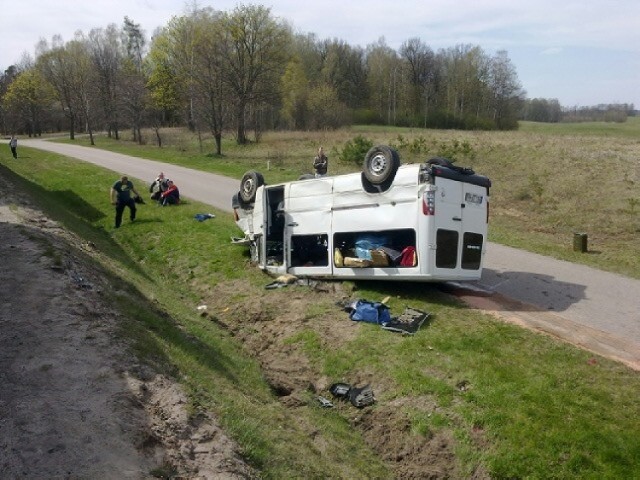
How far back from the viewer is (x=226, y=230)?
54.7ft

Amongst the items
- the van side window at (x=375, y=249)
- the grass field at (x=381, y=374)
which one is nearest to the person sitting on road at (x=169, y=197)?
the grass field at (x=381, y=374)

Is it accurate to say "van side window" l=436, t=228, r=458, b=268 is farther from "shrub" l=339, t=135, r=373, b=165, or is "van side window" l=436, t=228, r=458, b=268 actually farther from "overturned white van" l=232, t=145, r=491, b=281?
"shrub" l=339, t=135, r=373, b=165

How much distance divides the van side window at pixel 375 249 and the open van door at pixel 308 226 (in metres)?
0.29

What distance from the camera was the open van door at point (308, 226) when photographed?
11.4 metres

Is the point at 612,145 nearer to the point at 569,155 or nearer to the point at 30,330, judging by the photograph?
the point at 569,155

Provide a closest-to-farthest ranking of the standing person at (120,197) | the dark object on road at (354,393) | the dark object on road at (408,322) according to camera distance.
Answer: the dark object on road at (354,393) < the dark object on road at (408,322) < the standing person at (120,197)

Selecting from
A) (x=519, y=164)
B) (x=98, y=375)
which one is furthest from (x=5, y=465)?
(x=519, y=164)

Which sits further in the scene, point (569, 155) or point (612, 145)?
point (612, 145)

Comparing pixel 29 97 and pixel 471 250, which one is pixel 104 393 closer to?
pixel 471 250

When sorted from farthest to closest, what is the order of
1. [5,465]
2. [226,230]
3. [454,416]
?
[226,230] → [454,416] → [5,465]

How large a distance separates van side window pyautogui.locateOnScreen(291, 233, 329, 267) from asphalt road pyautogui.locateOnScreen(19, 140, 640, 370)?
10.1 ft

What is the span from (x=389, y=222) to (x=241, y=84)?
118 ft

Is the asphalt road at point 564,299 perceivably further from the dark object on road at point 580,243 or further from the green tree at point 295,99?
the green tree at point 295,99

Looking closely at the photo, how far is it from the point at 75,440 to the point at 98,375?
1195mm
